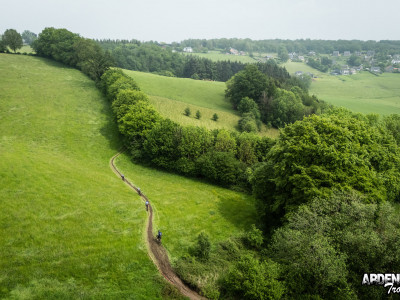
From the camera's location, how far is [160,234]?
33.1 metres

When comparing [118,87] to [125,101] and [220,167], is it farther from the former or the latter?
[220,167]

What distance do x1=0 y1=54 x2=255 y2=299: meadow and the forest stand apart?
387cm

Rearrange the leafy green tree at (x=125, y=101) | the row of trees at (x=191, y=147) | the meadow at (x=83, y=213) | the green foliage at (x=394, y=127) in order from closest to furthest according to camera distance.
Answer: the meadow at (x=83, y=213)
the row of trees at (x=191, y=147)
the green foliage at (x=394, y=127)
the leafy green tree at (x=125, y=101)

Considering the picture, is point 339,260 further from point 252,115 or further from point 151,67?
point 151,67

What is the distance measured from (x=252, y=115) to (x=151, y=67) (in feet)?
404

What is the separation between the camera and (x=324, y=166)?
35188mm

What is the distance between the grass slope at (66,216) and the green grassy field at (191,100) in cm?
2397

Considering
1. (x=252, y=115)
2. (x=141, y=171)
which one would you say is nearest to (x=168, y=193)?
(x=141, y=171)

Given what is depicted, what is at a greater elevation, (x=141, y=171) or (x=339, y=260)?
(x=339, y=260)

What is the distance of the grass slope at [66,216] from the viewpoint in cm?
2606

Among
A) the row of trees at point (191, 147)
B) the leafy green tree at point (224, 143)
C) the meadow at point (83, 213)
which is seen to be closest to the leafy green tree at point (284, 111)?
the row of trees at point (191, 147)

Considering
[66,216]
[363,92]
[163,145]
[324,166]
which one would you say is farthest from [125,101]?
[363,92]

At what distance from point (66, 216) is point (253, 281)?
25.6m

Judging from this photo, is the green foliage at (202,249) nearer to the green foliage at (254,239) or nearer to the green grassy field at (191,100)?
the green foliage at (254,239)
